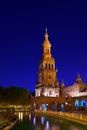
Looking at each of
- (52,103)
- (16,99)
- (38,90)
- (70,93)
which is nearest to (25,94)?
(16,99)

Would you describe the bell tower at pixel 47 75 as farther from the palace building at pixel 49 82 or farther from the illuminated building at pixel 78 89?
the illuminated building at pixel 78 89

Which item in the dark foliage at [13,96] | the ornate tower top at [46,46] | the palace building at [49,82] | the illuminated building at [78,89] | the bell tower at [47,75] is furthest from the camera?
the ornate tower top at [46,46]

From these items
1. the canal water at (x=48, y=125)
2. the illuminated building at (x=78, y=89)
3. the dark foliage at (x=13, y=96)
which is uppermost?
the illuminated building at (x=78, y=89)

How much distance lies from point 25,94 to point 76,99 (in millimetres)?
21336

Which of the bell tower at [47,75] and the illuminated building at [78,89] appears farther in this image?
the bell tower at [47,75]

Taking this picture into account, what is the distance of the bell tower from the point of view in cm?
13638

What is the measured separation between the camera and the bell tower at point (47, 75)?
447ft

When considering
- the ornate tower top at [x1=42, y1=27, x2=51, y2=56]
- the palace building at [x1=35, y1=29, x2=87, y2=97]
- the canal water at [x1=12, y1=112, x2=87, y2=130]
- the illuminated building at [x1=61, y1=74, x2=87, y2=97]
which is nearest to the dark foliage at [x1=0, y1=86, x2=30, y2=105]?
the palace building at [x1=35, y1=29, x2=87, y2=97]

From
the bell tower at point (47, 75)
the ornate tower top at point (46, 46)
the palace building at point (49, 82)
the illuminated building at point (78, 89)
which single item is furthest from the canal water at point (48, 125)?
the ornate tower top at point (46, 46)

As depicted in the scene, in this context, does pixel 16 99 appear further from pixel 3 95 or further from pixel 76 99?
pixel 76 99

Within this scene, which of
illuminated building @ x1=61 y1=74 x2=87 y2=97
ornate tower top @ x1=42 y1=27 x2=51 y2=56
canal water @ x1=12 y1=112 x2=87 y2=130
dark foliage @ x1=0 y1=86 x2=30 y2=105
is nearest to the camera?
canal water @ x1=12 y1=112 x2=87 y2=130

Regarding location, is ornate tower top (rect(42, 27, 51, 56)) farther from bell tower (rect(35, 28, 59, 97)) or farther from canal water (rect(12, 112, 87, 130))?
canal water (rect(12, 112, 87, 130))

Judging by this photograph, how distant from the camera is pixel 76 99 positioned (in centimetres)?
11112

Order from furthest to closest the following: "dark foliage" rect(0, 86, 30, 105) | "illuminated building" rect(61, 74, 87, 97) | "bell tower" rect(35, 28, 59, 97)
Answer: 1. "bell tower" rect(35, 28, 59, 97)
2. "illuminated building" rect(61, 74, 87, 97)
3. "dark foliage" rect(0, 86, 30, 105)
